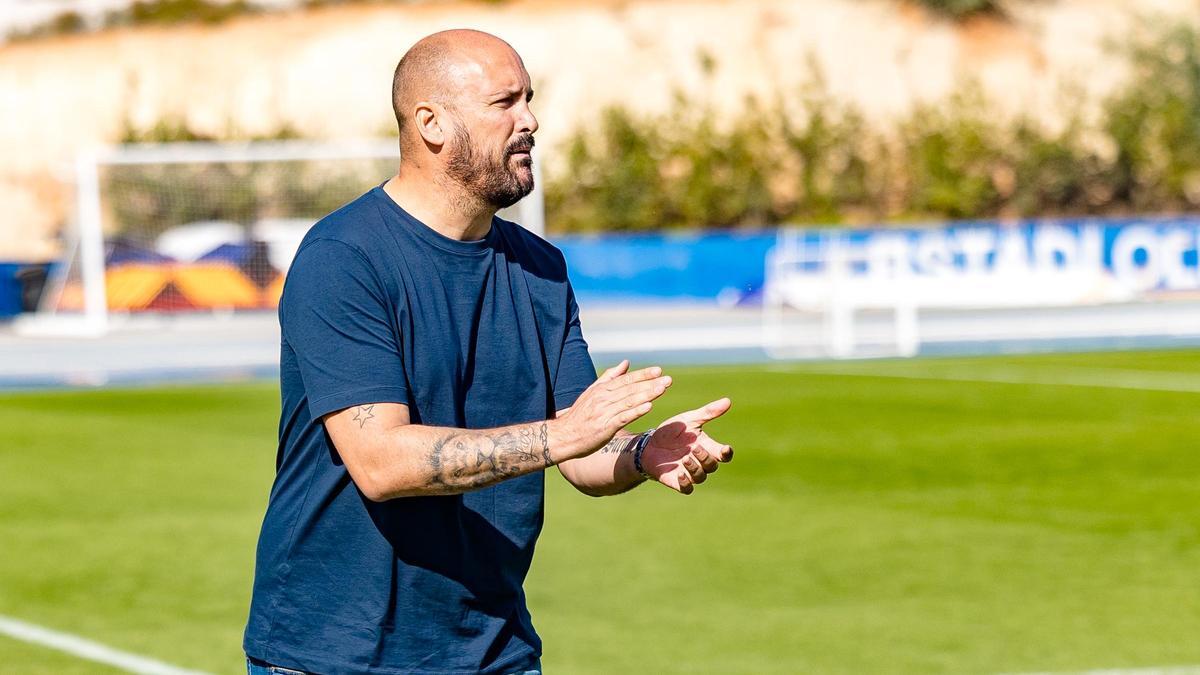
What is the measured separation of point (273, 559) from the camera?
359 cm

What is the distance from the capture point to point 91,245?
29594mm

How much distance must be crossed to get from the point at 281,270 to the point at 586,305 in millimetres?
5942

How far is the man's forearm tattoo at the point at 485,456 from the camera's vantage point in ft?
11.0

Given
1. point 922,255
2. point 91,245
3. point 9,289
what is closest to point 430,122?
point 922,255

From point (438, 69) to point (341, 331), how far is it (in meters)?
0.58

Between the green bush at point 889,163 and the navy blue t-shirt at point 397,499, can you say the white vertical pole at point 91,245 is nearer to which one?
the green bush at point 889,163

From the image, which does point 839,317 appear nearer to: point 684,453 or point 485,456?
point 684,453

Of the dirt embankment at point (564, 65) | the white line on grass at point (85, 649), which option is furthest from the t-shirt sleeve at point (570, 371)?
the dirt embankment at point (564, 65)

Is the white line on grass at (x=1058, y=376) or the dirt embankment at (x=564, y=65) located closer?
the white line on grass at (x=1058, y=376)

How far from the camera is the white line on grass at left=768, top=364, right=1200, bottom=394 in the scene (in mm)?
19219

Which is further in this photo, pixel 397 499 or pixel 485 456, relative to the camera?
pixel 397 499

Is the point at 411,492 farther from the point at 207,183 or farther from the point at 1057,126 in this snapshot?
the point at 1057,126

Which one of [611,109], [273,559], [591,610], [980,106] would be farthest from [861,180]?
[273,559]

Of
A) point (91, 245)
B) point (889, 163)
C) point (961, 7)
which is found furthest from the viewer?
point (961, 7)
